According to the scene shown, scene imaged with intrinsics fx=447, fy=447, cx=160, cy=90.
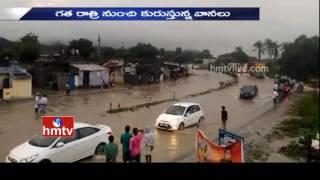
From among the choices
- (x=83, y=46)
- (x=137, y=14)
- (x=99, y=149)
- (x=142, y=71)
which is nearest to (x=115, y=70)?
(x=142, y=71)

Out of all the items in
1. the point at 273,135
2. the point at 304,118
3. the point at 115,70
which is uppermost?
the point at 115,70

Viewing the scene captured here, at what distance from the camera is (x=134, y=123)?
11109 millimetres

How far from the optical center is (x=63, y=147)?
8.71 meters

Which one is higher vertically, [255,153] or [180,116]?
[180,116]

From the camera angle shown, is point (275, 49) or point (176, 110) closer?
point (275, 49)

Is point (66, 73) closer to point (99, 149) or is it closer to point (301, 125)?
point (99, 149)

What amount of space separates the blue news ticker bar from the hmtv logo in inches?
75.5

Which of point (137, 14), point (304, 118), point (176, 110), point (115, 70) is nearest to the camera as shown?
point (137, 14)

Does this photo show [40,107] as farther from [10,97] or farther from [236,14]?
[236,14]

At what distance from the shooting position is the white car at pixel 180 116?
11.5 metres

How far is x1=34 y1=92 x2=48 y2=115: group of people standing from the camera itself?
9.75 meters

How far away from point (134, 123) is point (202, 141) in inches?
105

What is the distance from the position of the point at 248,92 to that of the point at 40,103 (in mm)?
5033
